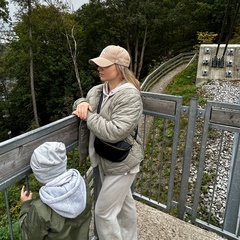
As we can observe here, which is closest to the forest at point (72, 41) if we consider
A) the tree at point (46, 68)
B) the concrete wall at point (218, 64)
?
the tree at point (46, 68)

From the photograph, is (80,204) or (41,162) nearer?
(41,162)

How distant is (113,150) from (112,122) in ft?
0.76

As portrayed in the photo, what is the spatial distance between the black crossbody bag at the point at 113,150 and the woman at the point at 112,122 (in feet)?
0.14

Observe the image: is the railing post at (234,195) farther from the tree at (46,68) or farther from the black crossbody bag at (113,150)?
the tree at (46,68)

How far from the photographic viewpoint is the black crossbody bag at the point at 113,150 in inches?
68.6

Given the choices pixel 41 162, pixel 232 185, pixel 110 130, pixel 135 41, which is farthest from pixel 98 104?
pixel 135 41

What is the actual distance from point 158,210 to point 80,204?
1.59 m

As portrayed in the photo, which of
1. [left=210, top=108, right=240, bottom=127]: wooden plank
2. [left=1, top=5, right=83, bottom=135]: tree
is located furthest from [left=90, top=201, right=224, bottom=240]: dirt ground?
[left=1, top=5, right=83, bottom=135]: tree

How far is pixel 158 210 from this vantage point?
2.84 meters

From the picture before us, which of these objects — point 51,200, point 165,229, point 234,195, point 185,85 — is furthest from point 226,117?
point 185,85

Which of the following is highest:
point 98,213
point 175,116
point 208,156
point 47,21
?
point 47,21

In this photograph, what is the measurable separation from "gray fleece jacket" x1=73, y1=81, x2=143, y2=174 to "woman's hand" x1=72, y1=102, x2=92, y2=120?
0.04 m

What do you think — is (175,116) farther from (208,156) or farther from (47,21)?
(47,21)

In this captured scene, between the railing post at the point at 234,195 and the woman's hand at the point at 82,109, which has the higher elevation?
the woman's hand at the point at 82,109
